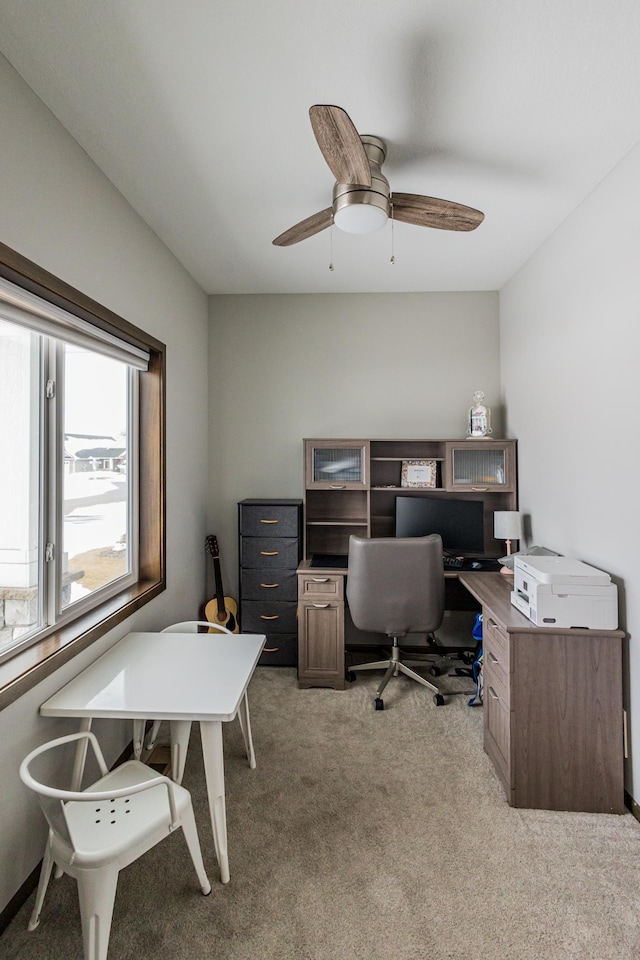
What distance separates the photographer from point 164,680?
1.87m

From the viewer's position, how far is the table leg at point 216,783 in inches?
65.8

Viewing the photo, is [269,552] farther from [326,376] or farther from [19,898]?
[19,898]

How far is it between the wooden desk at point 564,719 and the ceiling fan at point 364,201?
179cm

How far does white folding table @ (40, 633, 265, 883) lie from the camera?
5.43 feet

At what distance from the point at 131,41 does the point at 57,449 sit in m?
1.42

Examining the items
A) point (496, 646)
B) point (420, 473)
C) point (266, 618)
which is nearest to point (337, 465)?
point (420, 473)

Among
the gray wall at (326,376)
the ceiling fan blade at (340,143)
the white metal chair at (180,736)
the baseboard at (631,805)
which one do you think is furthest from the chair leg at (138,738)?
the ceiling fan blade at (340,143)

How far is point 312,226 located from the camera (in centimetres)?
215

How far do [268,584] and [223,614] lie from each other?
1.35 feet

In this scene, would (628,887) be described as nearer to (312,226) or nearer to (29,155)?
(312,226)

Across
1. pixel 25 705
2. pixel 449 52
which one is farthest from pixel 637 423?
pixel 25 705

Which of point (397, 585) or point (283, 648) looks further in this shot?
point (283, 648)

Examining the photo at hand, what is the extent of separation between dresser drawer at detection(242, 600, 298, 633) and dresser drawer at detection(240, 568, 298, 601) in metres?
0.06

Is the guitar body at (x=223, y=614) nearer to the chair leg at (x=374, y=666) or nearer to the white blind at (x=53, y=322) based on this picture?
the chair leg at (x=374, y=666)
